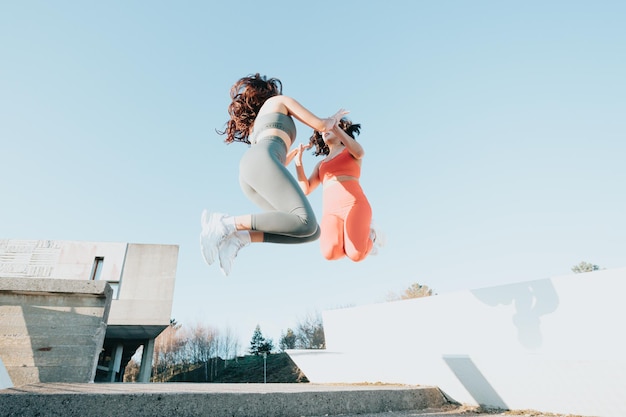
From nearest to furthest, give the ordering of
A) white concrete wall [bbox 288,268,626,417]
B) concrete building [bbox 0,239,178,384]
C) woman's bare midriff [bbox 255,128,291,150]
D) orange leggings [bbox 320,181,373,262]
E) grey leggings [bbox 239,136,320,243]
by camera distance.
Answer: white concrete wall [bbox 288,268,626,417]
grey leggings [bbox 239,136,320,243]
woman's bare midriff [bbox 255,128,291,150]
orange leggings [bbox 320,181,373,262]
concrete building [bbox 0,239,178,384]

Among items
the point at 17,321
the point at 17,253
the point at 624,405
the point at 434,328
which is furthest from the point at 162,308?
the point at 624,405

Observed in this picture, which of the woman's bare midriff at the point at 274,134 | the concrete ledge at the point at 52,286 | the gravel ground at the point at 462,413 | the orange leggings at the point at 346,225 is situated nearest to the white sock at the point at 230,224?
the woman's bare midriff at the point at 274,134

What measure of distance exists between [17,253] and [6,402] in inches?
983

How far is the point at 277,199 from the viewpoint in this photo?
2.06 metres

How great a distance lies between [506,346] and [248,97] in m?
2.99

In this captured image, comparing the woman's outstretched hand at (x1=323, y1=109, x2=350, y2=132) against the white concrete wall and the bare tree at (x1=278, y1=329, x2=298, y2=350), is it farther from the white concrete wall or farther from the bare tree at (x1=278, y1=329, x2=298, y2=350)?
the bare tree at (x1=278, y1=329, x2=298, y2=350)

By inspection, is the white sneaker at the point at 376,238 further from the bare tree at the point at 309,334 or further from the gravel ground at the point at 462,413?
the bare tree at the point at 309,334

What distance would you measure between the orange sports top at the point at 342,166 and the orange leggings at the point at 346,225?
0.47 feet

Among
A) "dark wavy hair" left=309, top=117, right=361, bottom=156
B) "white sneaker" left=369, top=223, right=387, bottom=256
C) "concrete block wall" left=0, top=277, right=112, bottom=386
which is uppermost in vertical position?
"dark wavy hair" left=309, top=117, right=361, bottom=156

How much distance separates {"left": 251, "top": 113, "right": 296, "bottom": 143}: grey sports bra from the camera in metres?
2.36

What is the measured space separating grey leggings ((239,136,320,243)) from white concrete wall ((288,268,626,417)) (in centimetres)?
139

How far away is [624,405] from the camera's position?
1670mm

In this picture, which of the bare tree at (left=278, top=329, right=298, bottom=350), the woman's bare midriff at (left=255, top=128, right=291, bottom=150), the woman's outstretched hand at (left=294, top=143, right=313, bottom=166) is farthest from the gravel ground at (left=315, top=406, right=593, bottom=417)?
the bare tree at (left=278, top=329, right=298, bottom=350)

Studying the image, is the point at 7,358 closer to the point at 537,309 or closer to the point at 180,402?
the point at 180,402
